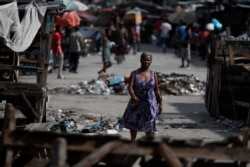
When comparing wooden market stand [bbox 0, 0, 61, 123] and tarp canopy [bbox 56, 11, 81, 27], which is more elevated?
wooden market stand [bbox 0, 0, 61, 123]

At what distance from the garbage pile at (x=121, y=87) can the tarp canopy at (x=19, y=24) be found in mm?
6924

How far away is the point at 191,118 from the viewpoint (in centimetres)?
1455

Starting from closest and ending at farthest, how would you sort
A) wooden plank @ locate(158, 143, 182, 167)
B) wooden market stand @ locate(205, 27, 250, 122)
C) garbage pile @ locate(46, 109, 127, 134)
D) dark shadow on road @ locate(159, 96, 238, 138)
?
wooden plank @ locate(158, 143, 182, 167)
garbage pile @ locate(46, 109, 127, 134)
dark shadow on road @ locate(159, 96, 238, 138)
wooden market stand @ locate(205, 27, 250, 122)

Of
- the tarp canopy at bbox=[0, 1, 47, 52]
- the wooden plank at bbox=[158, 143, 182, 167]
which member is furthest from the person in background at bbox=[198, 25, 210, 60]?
the wooden plank at bbox=[158, 143, 182, 167]

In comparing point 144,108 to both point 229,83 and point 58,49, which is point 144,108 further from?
point 58,49

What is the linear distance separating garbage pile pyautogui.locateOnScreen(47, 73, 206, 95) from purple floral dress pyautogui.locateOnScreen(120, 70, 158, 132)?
27.0 ft

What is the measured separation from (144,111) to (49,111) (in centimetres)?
485

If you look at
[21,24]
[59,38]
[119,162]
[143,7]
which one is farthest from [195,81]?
[143,7]

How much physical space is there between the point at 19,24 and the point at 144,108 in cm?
304

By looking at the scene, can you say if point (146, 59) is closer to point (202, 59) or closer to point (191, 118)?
point (191, 118)

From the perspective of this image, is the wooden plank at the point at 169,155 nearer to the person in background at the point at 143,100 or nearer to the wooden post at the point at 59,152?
the wooden post at the point at 59,152

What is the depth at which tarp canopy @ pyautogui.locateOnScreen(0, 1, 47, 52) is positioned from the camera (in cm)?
1116

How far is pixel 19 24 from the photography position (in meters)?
11.6

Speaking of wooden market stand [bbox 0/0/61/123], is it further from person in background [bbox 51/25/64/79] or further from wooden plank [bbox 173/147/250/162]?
person in background [bbox 51/25/64/79]
